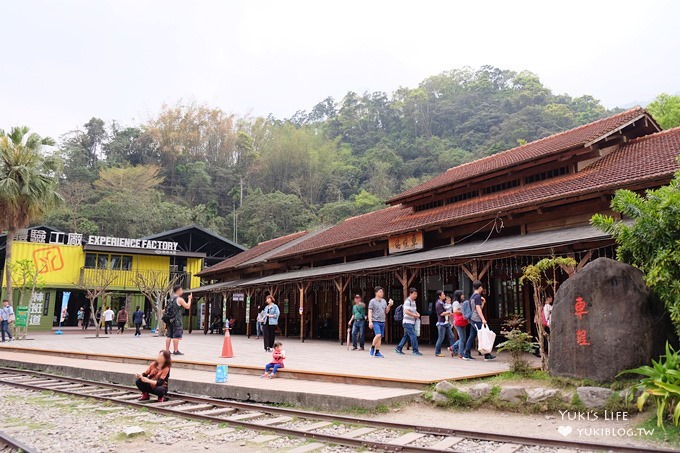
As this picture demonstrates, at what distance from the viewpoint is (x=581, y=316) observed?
6969mm

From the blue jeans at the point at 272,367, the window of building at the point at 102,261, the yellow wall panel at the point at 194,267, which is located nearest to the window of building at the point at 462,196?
the blue jeans at the point at 272,367

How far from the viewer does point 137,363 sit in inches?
482

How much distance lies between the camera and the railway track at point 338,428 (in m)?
5.13

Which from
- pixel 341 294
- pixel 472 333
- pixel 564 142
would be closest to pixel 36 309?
pixel 341 294

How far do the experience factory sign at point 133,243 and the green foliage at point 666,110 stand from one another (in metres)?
29.4

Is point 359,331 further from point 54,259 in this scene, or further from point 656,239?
point 54,259

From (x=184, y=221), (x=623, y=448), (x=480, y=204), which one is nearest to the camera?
(x=623, y=448)

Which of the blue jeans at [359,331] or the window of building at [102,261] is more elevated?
the window of building at [102,261]

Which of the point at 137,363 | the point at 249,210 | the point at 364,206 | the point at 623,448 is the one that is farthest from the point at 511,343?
the point at 249,210

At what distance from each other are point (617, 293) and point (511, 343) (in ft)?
5.96

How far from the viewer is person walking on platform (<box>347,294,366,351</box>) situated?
1318 centimetres

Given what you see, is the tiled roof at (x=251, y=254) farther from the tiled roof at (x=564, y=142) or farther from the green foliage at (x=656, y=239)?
the green foliage at (x=656, y=239)

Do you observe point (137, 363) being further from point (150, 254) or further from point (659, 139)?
point (150, 254)

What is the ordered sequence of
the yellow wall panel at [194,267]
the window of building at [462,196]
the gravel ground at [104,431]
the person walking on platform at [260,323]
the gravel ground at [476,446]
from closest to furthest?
the gravel ground at [476,446], the gravel ground at [104,431], the person walking on platform at [260,323], the window of building at [462,196], the yellow wall panel at [194,267]
